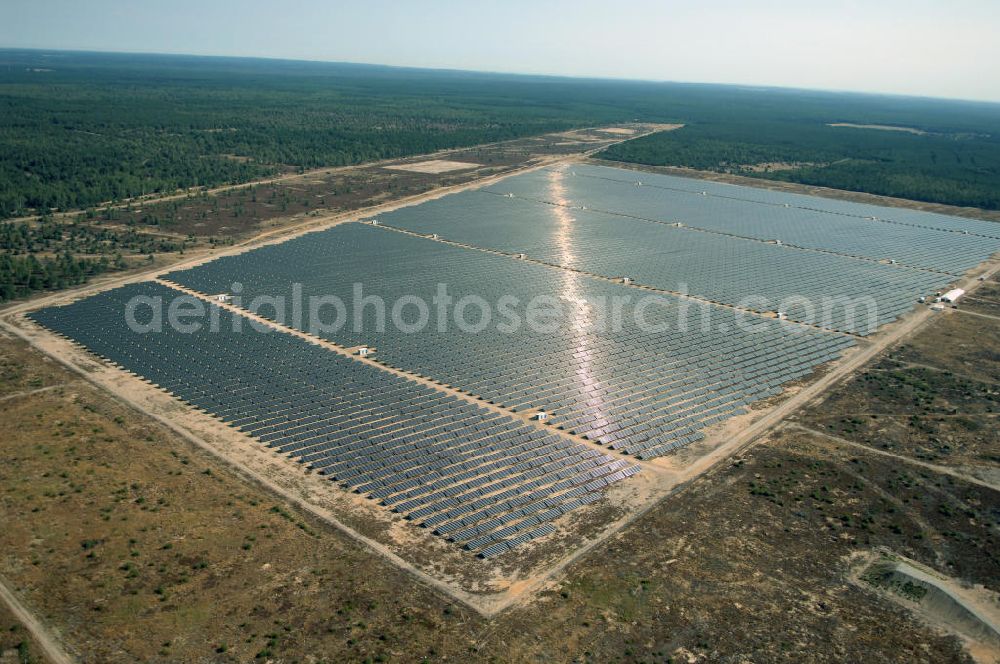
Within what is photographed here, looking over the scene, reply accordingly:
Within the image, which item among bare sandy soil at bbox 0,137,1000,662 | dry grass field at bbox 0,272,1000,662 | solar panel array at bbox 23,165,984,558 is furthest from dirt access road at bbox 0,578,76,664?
solar panel array at bbox 23,165,984,558

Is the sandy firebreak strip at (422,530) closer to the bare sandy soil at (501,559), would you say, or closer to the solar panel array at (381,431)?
the bare sandy soil at (501,559)

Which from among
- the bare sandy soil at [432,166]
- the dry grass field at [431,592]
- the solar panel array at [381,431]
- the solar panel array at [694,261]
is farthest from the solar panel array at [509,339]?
the bare sandy soil at [432,166]

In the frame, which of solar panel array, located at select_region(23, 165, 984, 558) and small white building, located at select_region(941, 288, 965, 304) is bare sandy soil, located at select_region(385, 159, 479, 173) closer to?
solar panel array, located at select_region(23, 165, 984, 558)

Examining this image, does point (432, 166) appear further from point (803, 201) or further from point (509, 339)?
point (509, 339)

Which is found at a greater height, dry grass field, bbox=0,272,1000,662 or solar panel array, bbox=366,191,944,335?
solar panel array, bbox=366,191,944,335

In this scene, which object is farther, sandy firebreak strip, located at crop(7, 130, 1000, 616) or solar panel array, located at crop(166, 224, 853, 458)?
solar panel array, located at crop(166, 224, 853, 458)

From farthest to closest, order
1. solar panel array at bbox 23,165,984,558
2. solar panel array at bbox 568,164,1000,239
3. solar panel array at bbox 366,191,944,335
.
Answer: solar panel array at bbox 568,164,1000,239
solar panel array at bbox 366,191,944,335
solar panel array at bbox 23,165,984,558

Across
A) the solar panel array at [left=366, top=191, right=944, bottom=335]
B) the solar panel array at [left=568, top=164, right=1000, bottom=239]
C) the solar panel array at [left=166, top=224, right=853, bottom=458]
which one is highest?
the solar panel array at [left=568, top=164, right=1000, bottom=239]
